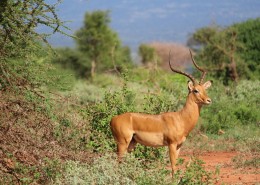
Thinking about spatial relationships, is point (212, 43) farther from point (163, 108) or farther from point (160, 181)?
point (160, 181)

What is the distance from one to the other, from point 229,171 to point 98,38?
2949 centimetres

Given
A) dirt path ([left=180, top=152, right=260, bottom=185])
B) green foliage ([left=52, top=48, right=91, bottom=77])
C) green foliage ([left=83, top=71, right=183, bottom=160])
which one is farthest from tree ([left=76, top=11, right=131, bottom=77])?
green foliage ([left=83, top=71, right=183, bottom=160])

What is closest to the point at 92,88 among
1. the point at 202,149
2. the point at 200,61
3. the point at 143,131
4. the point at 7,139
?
the point at 200,61

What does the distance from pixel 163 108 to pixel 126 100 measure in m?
0.84

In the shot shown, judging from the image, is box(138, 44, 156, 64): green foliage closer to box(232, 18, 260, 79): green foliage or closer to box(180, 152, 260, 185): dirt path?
box(232, 18, 260, 79): green foliage

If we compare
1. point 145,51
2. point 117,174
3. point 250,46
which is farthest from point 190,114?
point 145,51

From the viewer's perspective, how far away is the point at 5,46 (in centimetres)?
1087

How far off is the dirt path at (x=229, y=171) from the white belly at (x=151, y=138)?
954 millimetres

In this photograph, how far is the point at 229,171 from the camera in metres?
11.7

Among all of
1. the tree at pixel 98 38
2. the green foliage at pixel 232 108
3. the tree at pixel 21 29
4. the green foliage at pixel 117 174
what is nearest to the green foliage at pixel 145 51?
the tree at pixel 98 38

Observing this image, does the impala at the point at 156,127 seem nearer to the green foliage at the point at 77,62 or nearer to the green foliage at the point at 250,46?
the green foliage at the point at 250,46

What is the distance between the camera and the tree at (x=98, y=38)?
40844 millimetres

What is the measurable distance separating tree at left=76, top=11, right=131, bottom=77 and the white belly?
29560 millimetres

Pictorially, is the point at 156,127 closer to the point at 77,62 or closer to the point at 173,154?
the point at 173,154
